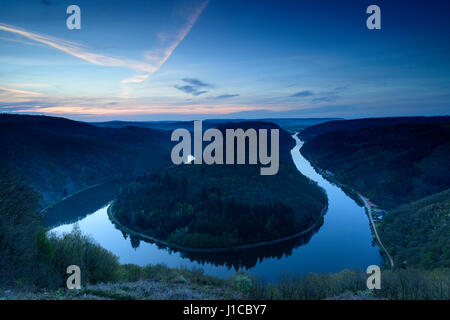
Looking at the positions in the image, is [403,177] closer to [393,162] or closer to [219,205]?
[393,162]

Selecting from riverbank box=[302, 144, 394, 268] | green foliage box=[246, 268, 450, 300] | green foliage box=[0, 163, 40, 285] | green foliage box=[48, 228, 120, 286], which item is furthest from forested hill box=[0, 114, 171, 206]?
riverbank box=[302, 144, 394, 268]

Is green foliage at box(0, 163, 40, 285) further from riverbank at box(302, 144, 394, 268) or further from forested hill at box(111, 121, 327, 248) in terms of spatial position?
riverbank at box(302, 144, 394, 268)

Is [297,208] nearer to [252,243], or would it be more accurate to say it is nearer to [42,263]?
[252,243]

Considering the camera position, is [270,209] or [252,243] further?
[270,209]

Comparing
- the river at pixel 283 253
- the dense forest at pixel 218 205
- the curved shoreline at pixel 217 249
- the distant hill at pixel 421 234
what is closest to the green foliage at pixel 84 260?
the river at pixel 283 253

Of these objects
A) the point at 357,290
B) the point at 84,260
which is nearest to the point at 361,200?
the point at 357,290
